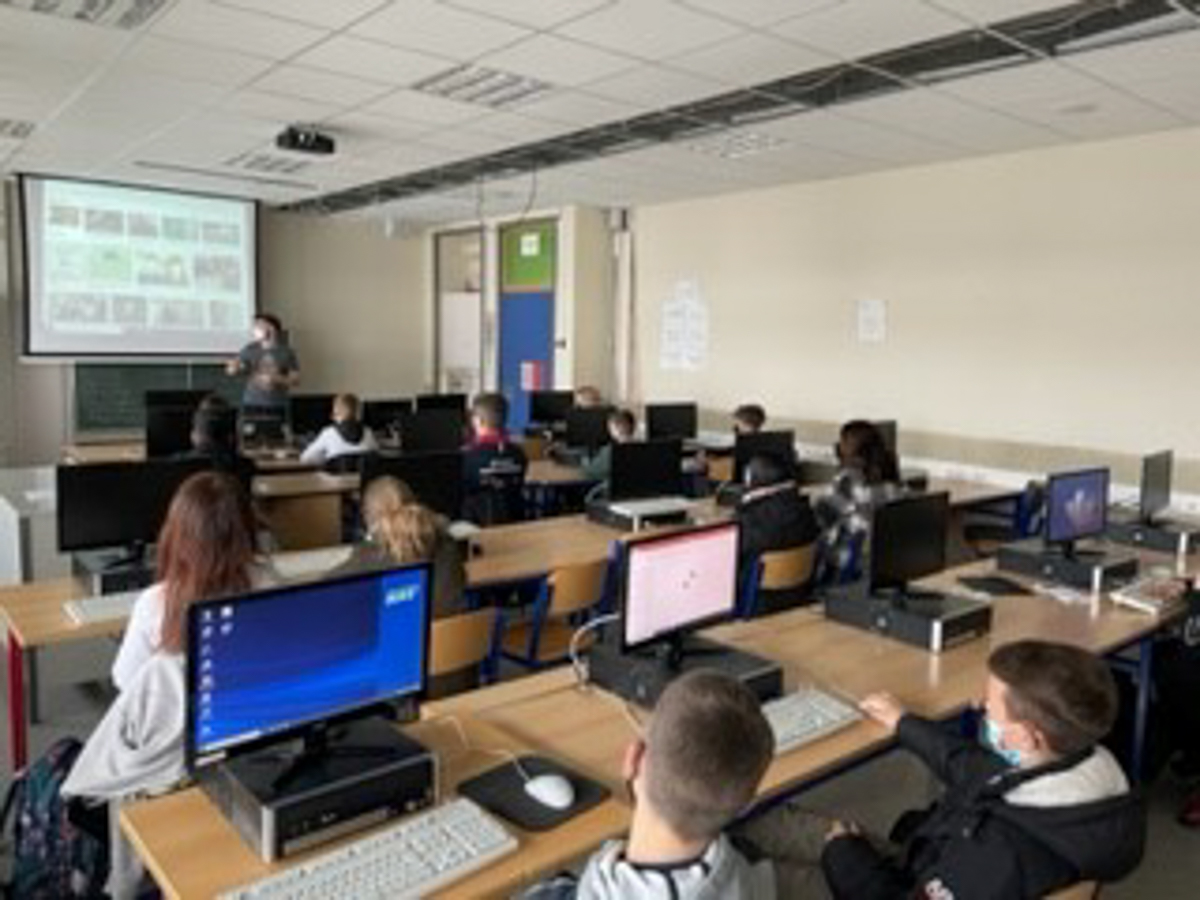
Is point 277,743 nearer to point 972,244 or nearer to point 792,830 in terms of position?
point 792,830

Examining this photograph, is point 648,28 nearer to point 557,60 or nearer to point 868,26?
point 557,60

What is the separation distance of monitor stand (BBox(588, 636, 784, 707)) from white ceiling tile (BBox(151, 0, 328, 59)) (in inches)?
120

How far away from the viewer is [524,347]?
9680 mm

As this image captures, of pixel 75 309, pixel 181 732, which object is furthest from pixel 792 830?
pixel 75 309

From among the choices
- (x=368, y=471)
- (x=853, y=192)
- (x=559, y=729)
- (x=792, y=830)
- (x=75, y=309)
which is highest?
(x=853, y=192)

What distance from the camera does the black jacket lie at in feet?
5.19

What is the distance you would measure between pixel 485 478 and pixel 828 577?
203 cm

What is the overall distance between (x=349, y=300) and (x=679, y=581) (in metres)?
8.81

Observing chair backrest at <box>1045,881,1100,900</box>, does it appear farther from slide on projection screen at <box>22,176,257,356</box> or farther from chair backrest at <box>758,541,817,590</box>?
slide on projection screen at <box>22,176,257,356</box>

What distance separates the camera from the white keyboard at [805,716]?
2057 mm

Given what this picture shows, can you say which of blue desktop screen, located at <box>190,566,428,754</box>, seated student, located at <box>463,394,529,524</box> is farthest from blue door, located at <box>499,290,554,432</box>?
blue desktop screen, located at <box>190,566,428,754</box>

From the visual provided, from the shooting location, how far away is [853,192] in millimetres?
6805

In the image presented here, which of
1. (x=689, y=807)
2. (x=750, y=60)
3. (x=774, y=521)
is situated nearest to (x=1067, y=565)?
(x=774, y=521)

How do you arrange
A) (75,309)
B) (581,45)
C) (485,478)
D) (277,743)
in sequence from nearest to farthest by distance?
(277,743), (581,45), (485,478), (75,309)
